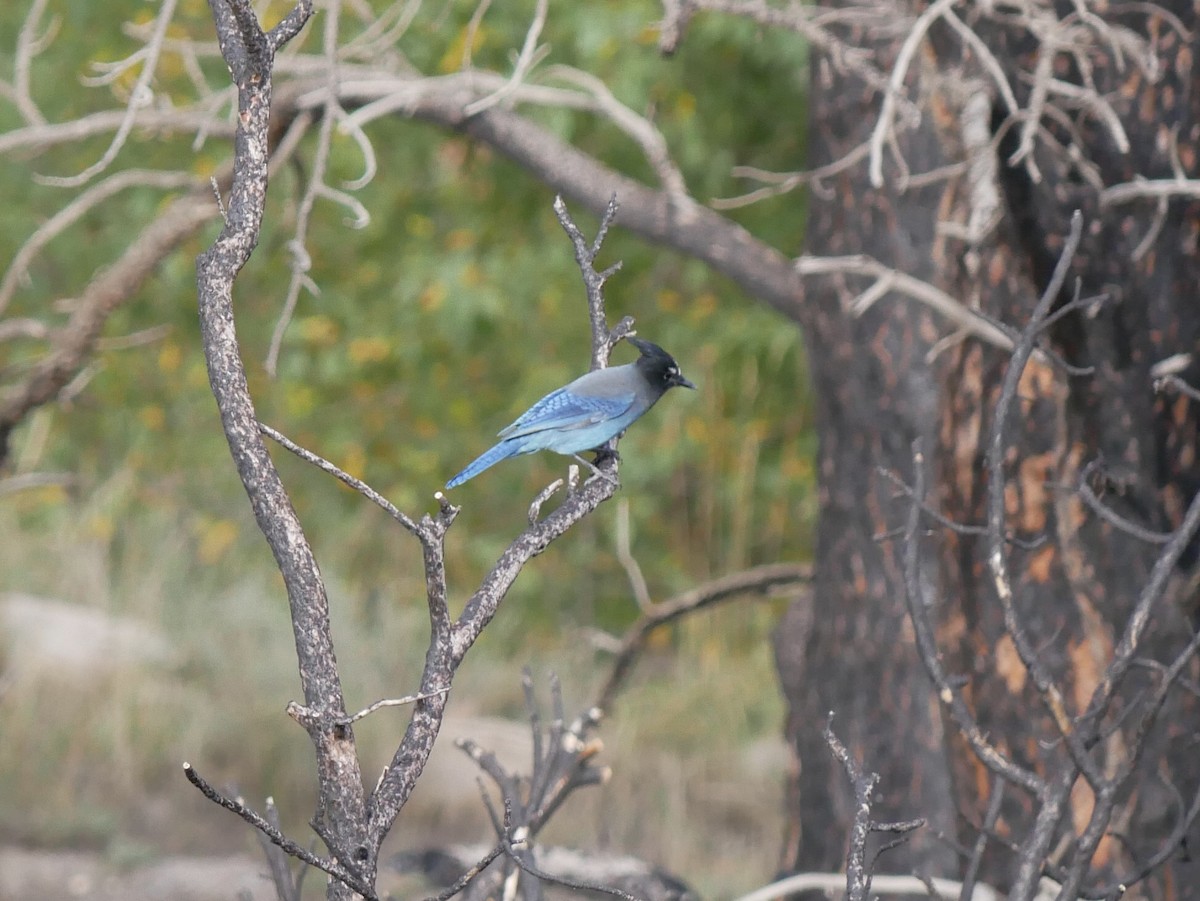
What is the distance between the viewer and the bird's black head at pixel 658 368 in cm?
281

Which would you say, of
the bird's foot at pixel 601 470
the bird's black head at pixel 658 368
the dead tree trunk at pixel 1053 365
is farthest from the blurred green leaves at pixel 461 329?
the bird's foot at pixel 601 470

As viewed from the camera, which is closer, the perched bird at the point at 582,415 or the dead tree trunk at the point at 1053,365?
the perched bird at the point at 582,415

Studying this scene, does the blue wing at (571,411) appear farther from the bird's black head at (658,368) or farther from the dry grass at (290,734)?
the dry grass at (290,734)

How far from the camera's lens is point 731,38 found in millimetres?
8188

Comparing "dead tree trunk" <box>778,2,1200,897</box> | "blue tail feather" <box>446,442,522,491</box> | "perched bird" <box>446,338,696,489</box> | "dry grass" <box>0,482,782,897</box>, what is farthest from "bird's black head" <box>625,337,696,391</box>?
"dry grass" <box>0,482,782,897</box>

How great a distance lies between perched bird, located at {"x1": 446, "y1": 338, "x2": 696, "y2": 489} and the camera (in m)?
2.58

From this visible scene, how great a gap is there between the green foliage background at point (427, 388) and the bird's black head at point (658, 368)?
5.00m

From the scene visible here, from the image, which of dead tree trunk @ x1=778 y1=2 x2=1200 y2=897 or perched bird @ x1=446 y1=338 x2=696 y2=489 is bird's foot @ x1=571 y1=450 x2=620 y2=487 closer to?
perched bird @ x1=446 y1=338 x2=696 y2=489

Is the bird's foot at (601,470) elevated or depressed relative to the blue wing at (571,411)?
depressed

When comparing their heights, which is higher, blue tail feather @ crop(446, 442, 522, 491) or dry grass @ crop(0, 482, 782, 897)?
blue tail feather @ crop(446, 442, 522, 491)

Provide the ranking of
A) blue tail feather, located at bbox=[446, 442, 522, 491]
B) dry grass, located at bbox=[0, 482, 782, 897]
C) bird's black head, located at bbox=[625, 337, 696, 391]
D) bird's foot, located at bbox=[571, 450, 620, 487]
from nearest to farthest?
bird's foot, located at bbox=[571, 450, 620, 487]
blue tail feather, located at bbox=[446, 442, 522, 491]
bird's black head, located at bbox=[625, 337, 696, 391]
dry grass, located at bbox=[0, 482, 782, 897]

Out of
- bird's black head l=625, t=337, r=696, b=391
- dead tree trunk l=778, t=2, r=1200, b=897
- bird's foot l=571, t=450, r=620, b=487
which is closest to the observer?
bird's foot l=571, t=450, r=620, b=487

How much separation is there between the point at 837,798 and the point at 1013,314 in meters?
1.78

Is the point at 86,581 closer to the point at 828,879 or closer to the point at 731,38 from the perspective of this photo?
the point at 731,38
